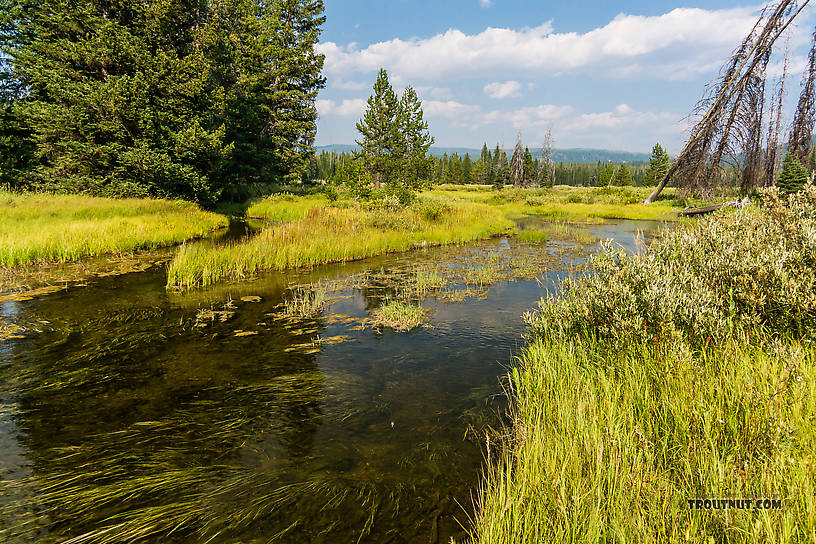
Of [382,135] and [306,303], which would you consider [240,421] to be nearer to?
[306,303]

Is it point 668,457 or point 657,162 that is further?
point 657,162

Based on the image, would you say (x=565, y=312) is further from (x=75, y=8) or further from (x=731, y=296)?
(x=75, y=8)

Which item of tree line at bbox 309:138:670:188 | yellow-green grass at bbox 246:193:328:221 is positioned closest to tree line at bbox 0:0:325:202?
yellow-green grass at bbox 246:193:328:221

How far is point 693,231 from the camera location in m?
6.88

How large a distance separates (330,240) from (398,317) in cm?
785

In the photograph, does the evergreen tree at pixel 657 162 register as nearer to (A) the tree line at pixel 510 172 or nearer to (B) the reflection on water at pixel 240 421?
(A) the tree line at pixel 510 172

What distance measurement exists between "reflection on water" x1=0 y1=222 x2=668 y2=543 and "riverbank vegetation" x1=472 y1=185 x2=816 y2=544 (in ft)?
2.88

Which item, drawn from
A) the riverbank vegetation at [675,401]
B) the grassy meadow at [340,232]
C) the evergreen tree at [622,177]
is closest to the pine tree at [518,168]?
the evergreen tree at [622,177]

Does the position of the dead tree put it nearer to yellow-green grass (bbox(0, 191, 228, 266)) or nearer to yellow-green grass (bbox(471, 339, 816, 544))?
yellow-green grass (bbox(471, 339, 816, 544))

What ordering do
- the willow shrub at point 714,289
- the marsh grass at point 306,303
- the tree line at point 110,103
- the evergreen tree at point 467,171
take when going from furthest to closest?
the evergreen tree at point 467,171 < the tree line at point 110,103 < the marsh grass at point 306,303 < the willow shrub at point 714,289

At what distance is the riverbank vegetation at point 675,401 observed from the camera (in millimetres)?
2314

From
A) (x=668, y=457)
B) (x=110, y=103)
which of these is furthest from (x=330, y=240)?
(x=110, y=103)

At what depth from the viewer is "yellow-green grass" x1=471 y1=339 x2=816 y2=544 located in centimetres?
221

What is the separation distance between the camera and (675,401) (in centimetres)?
336
